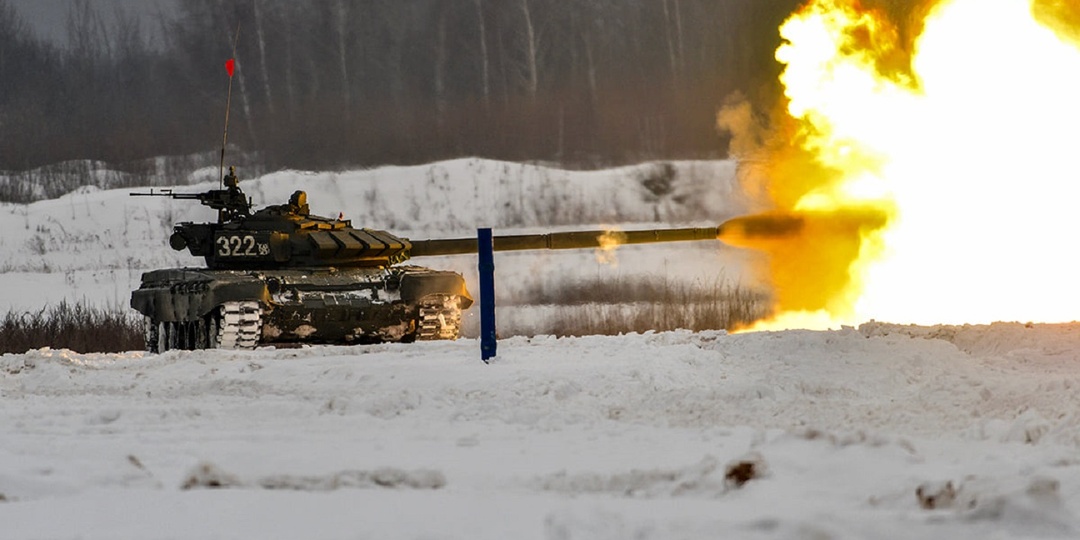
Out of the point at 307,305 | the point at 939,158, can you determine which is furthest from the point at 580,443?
the point at 939,158

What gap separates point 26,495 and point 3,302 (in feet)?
90.3

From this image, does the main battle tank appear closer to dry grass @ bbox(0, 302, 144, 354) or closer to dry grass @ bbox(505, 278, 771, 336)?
dry grass @ bbox(0, 302, 144, 354)

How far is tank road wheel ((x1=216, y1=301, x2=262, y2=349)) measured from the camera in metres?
15.6

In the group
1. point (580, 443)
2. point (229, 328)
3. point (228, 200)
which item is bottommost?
point (580, 443)

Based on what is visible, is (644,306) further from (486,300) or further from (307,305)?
(486,300)

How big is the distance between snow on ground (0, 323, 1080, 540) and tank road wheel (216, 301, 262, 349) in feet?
12.3

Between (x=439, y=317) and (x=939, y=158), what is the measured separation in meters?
6.49

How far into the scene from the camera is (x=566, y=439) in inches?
275

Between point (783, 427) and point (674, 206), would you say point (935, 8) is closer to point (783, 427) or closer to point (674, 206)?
point (783, 427)

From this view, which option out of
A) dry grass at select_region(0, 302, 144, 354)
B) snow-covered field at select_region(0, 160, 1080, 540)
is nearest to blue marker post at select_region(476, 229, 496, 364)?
snow-covered field at select_region(0, 160, 1080, 540)

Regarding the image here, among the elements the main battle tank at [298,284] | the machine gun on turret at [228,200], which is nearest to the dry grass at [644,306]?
the main battle tank at [298,284]

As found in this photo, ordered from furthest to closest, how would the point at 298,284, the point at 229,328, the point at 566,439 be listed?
the point at 298,284 → the point at 229,328 → the point at 566,439

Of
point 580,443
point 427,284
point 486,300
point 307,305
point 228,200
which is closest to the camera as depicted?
point 580,443

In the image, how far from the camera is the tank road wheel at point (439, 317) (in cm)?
1691
